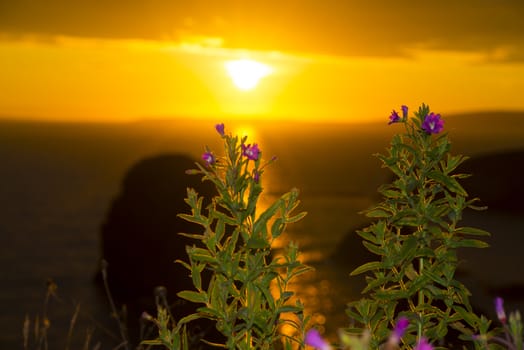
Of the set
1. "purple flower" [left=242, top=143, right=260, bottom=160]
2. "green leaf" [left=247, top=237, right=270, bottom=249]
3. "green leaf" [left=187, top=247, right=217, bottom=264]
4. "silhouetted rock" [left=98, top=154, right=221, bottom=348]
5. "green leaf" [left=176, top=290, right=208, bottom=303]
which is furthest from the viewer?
"silhouetted rock" [left=98, top=154, right=221, bottom=348]

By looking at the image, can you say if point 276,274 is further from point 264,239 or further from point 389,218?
point 389,218

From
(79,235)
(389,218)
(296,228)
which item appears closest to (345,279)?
(296,228)

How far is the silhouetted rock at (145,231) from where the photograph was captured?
6122 cm

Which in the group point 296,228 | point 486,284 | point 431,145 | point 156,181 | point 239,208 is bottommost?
point 239,208

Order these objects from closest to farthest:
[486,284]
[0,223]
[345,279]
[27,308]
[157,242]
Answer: [486,284] < [157,242] < [27,308] < [345,279] < [0,223]

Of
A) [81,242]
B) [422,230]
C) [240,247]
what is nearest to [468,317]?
[422,230]

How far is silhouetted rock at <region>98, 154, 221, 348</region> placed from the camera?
6122 cm

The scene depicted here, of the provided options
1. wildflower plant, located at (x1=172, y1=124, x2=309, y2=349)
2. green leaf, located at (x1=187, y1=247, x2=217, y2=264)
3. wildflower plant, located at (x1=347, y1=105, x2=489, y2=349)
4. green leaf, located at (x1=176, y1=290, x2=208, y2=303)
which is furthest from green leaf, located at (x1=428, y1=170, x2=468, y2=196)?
green leaf, located at (x1=176, y1=290, x2=208, y2=303)

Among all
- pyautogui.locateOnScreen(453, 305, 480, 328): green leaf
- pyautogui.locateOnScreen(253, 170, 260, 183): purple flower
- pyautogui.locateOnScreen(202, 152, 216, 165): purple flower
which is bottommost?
pyautogui.locateOnScreen(453, 305, 480, 328): green leaf

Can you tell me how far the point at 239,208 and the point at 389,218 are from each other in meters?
1.08

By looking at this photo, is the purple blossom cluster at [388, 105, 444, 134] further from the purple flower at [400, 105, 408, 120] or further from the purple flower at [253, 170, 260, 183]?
the purple flower at [253, 170, 260, 183]

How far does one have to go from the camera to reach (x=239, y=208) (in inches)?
176

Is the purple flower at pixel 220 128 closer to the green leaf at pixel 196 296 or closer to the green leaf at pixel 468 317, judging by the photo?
the green leaf at pixel 196 296

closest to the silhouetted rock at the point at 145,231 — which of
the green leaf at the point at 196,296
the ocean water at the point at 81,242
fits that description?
the ocean water at the point at 81,242
